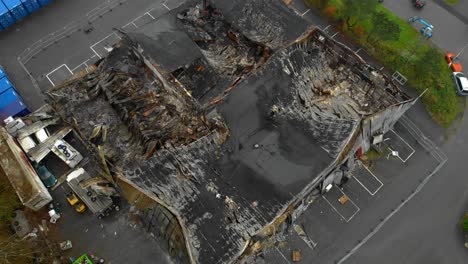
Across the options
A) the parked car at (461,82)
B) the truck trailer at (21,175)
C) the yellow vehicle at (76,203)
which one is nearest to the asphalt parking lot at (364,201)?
the parked car at (461,82)

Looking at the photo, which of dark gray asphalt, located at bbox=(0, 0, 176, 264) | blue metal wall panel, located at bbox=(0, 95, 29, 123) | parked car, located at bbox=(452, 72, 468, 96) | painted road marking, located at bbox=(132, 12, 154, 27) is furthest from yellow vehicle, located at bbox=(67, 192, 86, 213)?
parked car, located at bbox=(452, 72, 468, 96)

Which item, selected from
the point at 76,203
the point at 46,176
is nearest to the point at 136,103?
the point at 76,203

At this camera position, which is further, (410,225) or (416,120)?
(416,120)

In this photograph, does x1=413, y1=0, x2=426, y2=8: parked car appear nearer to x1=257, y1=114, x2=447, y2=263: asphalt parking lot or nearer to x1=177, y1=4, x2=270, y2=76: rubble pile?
x1=257, y1=114, x2=447, y2=263: asphalt parking lot

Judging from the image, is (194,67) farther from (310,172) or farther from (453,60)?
(453,60)

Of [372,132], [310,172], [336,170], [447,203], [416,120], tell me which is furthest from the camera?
[416,120]

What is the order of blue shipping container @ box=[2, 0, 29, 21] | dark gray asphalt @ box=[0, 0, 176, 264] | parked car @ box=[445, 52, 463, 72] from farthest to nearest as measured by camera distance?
blue shipping container @ box=[2, 0, 29, 21] < parked car @ box=[445, 52, 463, 72] < dark gray asphalt @ box=[0, 0, 176, 264]

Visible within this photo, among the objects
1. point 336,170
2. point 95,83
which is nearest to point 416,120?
point 336,170
